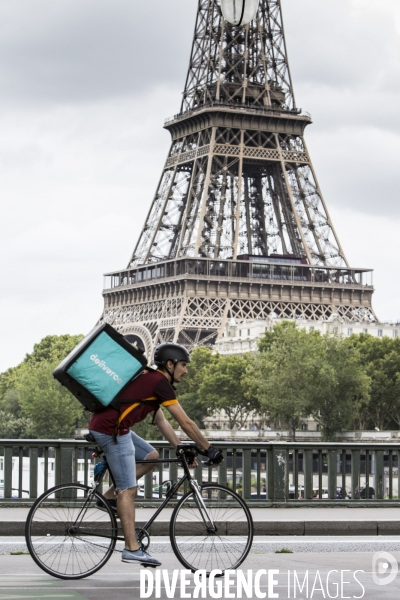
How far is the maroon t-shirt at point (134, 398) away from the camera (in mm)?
9414

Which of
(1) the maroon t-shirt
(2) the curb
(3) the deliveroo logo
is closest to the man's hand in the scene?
(1) the maroon t-shirt

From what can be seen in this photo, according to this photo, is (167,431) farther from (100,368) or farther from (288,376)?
(288,376)

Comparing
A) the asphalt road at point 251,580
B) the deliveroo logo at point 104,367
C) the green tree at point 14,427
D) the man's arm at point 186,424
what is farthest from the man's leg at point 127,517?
the green tree at point 14,427

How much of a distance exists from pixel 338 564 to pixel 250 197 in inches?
3494

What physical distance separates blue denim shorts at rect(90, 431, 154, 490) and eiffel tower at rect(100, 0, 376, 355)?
260 feet

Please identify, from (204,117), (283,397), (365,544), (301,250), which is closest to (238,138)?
(204,117)

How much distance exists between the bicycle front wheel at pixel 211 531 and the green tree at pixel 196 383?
3046 inches

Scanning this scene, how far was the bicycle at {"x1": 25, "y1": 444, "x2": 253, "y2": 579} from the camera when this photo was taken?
9430mm

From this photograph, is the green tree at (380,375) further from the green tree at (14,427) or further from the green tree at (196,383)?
the green tree at (14,427)

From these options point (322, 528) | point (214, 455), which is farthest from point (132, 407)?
point (322, 528)

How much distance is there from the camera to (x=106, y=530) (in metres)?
9.54

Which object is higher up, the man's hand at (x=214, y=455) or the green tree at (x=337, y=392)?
the green tree at (x=337, y=392)

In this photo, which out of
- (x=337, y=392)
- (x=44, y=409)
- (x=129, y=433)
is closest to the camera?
(x=129, y=433)

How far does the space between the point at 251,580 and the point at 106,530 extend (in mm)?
1140
